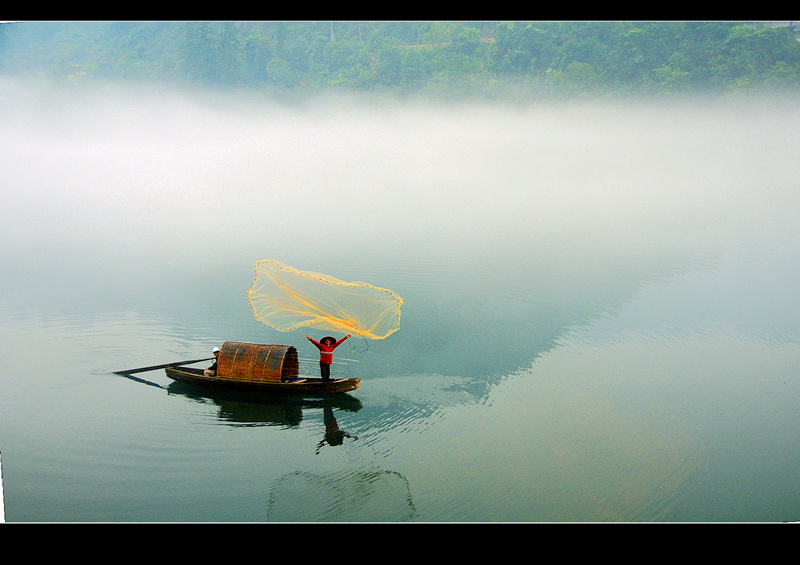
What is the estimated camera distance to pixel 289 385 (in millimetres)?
5297

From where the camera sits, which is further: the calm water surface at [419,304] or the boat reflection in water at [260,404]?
the boat reflection in water at [260,404]

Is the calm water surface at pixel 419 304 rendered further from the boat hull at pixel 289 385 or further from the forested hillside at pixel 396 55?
the forested hillside at pixel 396 55

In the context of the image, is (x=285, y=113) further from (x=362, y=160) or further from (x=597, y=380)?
(x=597, y=380)

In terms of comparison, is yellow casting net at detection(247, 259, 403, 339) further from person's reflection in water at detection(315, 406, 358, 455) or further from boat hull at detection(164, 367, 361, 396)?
person's reflection in water at detection(315, 406, 358, 455)

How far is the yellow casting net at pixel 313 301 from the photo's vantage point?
18.4 feet

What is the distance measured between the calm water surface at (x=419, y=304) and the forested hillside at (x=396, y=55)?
32.1 inches

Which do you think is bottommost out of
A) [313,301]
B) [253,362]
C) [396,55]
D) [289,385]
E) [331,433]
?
[331,433]

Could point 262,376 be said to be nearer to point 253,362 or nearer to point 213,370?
point 253,362

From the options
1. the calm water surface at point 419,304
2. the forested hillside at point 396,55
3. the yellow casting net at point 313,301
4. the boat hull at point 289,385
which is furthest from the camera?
the forested hillside at point 396,55

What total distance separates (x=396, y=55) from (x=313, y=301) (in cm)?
882

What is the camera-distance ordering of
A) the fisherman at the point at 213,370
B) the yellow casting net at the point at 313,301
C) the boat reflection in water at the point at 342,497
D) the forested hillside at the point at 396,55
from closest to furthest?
the boat reflection in water at the point at 342,497 → the fisherman at the point at 213,370 → the yellow casting net at the point at 313,301 → the forested hillside at the point at 396,55

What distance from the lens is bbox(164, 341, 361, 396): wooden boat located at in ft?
17.4

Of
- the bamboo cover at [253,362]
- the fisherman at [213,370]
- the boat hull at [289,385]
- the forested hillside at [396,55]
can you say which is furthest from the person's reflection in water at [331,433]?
the forested hillside at [396,55]

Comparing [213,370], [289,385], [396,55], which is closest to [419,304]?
[289,385]
